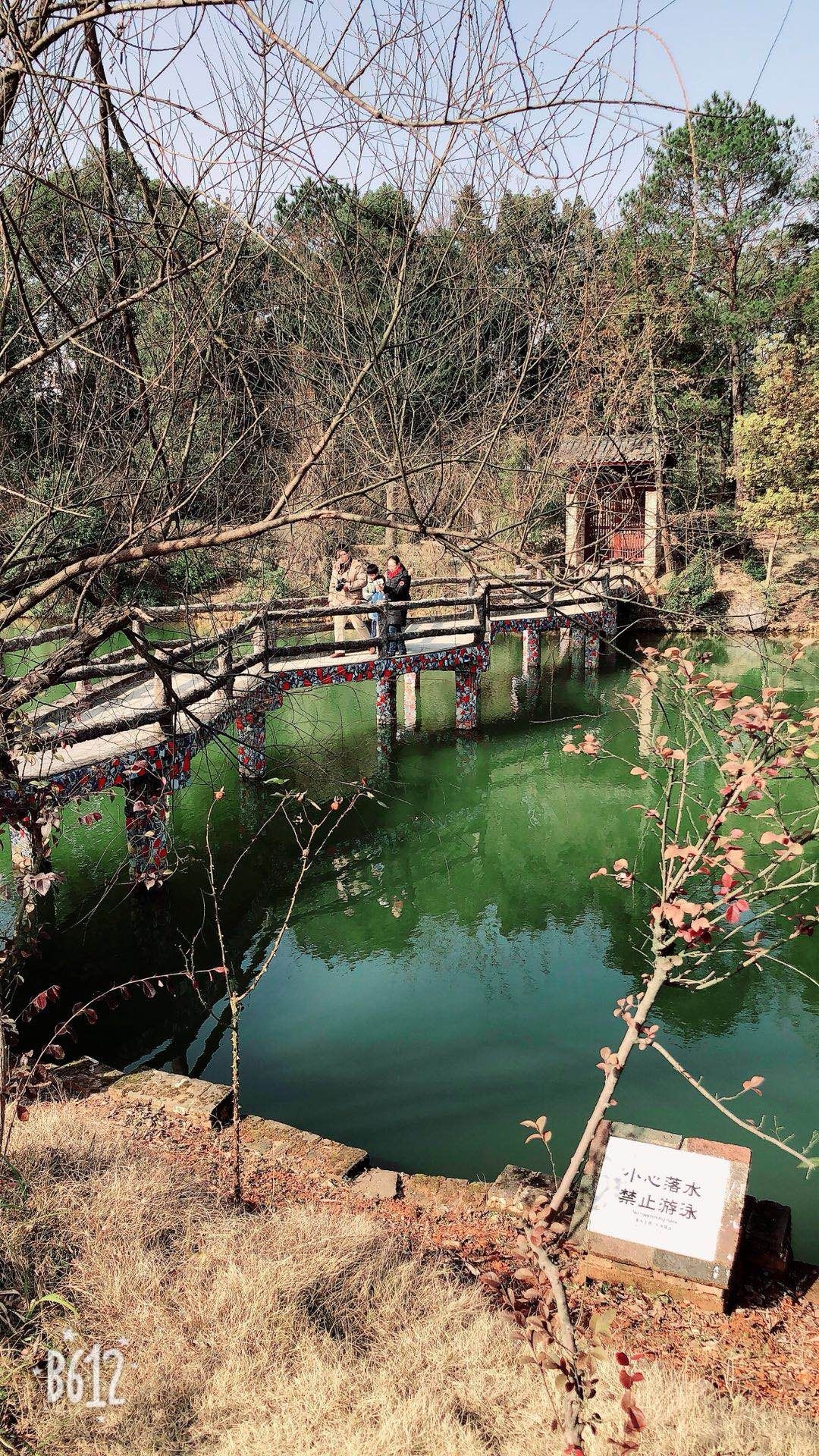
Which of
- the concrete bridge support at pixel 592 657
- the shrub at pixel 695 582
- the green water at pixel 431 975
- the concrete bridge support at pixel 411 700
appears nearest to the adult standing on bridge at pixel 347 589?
the concrete bridge support at pixel 411 700

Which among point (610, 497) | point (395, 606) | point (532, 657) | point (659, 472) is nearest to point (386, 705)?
point (395, 606)

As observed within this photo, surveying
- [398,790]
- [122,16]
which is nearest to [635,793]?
[398,790]

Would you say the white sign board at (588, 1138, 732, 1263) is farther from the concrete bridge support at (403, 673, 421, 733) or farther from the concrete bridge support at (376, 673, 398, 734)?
the concrete bridge support at (403, 673, 421, 733)

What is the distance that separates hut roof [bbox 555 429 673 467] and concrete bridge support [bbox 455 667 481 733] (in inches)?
123

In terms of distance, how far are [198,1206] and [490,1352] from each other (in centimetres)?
121

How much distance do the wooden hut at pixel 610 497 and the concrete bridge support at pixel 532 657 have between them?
169cm

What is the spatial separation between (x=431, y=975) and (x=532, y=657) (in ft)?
31.0

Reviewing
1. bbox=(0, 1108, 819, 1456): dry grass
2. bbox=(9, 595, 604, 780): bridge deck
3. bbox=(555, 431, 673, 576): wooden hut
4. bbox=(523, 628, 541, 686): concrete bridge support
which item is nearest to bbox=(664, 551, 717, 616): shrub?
bbox=(555, 431, 673, 576): wooden hut

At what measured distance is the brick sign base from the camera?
327cm

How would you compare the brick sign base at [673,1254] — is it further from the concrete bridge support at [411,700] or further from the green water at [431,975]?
the concrete bridge support at [411,700]

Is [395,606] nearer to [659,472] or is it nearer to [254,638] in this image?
[254,638]

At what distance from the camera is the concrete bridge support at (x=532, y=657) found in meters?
15.3

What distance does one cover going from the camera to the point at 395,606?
11180mm

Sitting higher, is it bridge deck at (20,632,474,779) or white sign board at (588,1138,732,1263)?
bridge deck at (20,632,474,779)
